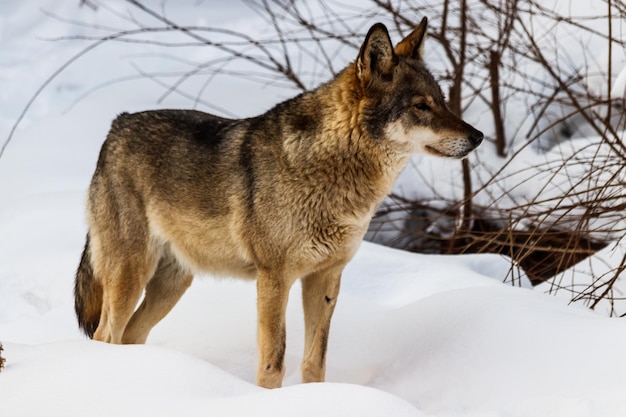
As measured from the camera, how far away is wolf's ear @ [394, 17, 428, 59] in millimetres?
4148

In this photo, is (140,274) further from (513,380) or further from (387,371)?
(513,380)

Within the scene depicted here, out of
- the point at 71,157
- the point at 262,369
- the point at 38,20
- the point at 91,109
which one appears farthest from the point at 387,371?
the point at 38,20

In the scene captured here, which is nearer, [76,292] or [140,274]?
[140,274]

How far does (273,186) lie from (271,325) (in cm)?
60

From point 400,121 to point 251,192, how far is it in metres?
0.73

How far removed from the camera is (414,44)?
4.16 meters

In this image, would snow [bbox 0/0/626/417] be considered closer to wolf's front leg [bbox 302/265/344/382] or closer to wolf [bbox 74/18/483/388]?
wolf's front leg [bbox 302/265/344/382]

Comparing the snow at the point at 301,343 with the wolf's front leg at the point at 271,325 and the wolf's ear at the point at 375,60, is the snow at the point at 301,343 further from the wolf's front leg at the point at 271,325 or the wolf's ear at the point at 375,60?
the wolf's ear at the point at 375,60

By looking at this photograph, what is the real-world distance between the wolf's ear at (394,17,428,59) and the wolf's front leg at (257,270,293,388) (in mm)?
1113

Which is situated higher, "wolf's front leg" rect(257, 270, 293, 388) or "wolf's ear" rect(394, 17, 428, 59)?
"wolf's ear" rect(394, 17, 428, 59)

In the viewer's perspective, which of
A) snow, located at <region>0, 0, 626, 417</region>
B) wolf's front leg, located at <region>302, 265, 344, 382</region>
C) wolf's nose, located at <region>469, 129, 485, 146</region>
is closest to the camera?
snow, located at <region>0, 0, 626, 417</region>

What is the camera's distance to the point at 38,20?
1112 centimetres

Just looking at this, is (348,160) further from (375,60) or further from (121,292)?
(121,292)

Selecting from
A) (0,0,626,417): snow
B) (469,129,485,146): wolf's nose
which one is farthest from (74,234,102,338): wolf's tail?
(469,129,485,146): wolf's nose
